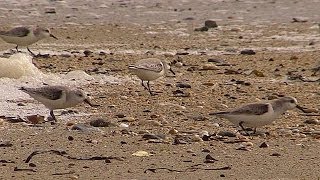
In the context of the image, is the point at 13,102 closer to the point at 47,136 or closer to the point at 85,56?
the point at 47,136

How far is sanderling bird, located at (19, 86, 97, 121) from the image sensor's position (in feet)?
32.7

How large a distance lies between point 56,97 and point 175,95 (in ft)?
7.69

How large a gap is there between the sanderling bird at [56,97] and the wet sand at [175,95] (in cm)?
18

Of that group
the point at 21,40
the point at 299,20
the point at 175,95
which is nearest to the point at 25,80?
the point at 175,95

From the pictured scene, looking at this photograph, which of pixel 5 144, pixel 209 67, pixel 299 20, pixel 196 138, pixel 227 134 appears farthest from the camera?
pixel 299 20

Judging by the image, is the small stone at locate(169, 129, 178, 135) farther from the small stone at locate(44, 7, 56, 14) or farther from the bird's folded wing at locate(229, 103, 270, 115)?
the small stone at locate(44, 7, 56, 14)

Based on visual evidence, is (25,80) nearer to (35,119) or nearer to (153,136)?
(35,119)

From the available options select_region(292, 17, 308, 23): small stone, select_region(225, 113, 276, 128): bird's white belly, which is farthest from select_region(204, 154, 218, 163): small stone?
select_region(292, 17, 308, 23): small stone

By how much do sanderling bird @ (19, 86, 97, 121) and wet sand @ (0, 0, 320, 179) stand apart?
18 cm

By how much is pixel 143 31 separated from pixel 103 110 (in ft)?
29.6

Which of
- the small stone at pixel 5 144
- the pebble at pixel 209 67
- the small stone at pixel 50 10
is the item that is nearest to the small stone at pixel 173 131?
the small stone at pixel 5 144

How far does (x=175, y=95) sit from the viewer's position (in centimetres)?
1204

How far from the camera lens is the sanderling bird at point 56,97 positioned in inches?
393

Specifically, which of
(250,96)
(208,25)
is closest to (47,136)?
(250,96)
